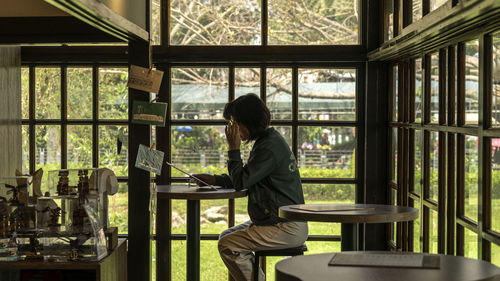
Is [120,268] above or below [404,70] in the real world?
below

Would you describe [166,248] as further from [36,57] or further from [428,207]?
[428,207]

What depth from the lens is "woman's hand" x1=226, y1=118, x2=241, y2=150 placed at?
173 inches

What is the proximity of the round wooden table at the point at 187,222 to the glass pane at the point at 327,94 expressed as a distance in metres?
1.00

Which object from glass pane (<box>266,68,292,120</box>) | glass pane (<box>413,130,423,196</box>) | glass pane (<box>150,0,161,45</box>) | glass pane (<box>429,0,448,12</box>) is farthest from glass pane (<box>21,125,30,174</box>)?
glass pane (<box>429,0,448,12</box>)

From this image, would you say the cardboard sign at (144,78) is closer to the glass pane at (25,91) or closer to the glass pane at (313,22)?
the glass pane at (313,22)

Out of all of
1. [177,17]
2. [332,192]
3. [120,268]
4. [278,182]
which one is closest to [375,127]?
[332,192]

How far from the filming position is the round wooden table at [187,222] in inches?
172

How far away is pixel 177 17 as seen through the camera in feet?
17.0

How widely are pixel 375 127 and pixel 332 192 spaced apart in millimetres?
Result: 574

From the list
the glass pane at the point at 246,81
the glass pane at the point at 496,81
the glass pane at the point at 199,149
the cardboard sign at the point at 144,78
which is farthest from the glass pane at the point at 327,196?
the glass pane at the point at 496,81

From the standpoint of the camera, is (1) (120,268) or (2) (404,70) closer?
(1) (120,268)

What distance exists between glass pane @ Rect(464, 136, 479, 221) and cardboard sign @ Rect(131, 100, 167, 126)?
1586 mm

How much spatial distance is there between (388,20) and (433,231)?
1.55 metres

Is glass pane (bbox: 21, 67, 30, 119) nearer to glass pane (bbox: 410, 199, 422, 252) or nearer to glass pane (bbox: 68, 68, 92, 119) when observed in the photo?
glass pane (bbox: 68, 68, 92, 119)
